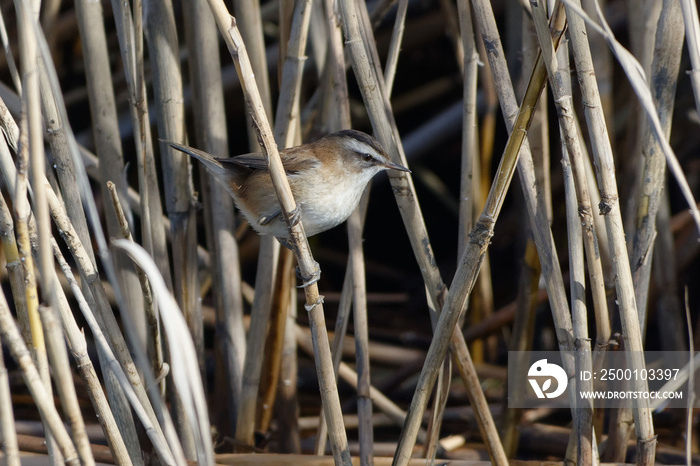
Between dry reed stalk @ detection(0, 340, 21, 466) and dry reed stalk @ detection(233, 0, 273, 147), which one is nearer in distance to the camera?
dry reed stalk @ detection(0, 340, 21, 466)

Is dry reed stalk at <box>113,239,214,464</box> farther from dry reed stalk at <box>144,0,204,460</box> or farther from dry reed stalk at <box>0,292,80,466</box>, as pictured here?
dry reed stalk at <box>144,0,204,460</box>

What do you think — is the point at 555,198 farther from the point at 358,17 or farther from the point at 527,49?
the point at 358,17

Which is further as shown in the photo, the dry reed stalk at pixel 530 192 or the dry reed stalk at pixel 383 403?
the dry reed stalk at pixel 383 403

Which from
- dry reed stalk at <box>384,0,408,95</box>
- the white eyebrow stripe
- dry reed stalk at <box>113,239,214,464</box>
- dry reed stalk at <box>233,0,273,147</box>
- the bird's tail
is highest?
dry reed stalk at <box>233,0,273,147</box>

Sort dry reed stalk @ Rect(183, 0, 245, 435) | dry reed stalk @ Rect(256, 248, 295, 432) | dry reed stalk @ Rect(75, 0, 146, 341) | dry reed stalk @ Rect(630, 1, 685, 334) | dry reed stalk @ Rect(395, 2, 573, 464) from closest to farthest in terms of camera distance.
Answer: dry reed stalk @ Rect(395, 2, 573, 464) < dry reed stalk @ Rect(630, 1, 685, 334) < dry reed stalk @ Rect(75, 0, 146, 341) < dry reed stalk @ Rect(183, 0, 245, 435) < dry reed stalk @ Rect(256, 248, 295, 432)

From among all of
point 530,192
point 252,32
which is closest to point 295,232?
point 530,192

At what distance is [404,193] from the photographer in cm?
206

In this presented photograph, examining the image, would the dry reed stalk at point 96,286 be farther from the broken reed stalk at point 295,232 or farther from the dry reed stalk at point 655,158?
the dry reed stalk at point 655,158

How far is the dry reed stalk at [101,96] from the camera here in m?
2.22

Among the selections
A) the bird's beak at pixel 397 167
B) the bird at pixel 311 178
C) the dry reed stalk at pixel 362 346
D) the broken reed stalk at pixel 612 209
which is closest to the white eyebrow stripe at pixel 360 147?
the bird at pixel 311 178

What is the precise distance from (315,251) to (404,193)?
2044mm

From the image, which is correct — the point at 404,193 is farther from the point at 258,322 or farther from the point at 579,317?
the point at 258,322

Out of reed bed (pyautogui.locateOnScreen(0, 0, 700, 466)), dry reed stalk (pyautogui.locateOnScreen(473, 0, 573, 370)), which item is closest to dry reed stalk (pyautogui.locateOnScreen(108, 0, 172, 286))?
reed bed (pyautogui.locateOnScreen(0, 0, 700, 466))

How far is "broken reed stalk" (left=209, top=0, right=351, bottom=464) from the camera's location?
1445 mm
